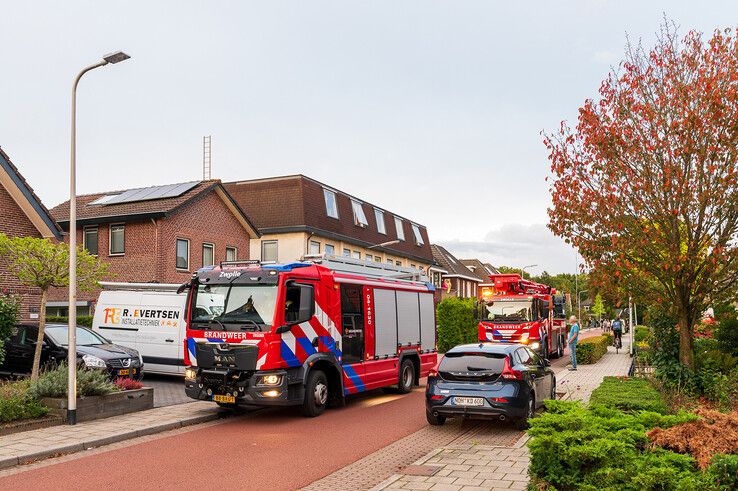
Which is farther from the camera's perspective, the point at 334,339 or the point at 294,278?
the point at 334,339

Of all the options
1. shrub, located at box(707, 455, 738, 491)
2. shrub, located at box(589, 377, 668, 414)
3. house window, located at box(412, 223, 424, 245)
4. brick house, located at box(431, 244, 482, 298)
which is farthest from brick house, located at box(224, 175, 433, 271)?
shrub, located at box(707, 455, 738, 491)

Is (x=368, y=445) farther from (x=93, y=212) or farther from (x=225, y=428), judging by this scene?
(x=93, y=212)

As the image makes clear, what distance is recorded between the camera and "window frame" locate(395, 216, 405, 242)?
153 ft

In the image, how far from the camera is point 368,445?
34.5 ft

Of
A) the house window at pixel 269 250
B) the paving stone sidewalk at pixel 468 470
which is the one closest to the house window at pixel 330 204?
the house window at pixel 269 250

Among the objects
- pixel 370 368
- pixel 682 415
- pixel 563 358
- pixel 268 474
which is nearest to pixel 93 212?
pixel 370 368

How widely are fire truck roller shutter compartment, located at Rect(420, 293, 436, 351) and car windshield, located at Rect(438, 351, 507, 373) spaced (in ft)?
20.7

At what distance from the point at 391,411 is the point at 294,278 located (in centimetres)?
368

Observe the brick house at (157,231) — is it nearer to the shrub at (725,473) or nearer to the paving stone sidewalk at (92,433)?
the paving stone sidewalk at (92,433)

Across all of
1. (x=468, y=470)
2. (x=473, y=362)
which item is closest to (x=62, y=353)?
(x=473, y=362)

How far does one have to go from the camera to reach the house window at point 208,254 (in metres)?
29.9

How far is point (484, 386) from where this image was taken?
1130 centimetres

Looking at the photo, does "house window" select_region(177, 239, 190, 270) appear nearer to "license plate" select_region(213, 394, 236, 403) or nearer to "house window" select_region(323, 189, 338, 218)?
"house window" select_region(323, 189, 338, 218)

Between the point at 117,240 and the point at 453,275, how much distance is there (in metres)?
33.9
